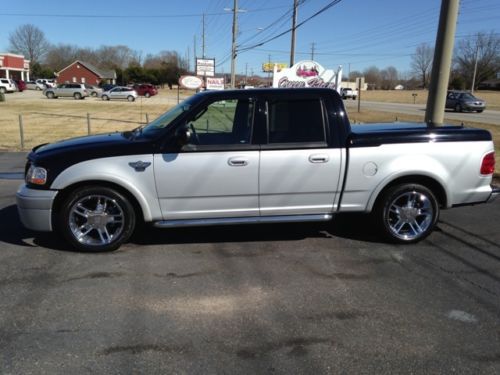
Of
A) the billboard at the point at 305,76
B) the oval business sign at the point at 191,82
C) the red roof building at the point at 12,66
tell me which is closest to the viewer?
the billboard at the point at 305,76

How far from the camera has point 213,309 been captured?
3.68 metres

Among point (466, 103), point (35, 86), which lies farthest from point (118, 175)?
point (35, 86)

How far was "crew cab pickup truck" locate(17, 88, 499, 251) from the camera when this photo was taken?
15.4ft

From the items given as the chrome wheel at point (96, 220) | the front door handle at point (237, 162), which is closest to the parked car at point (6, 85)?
the chrome wheel at point (96, 220)

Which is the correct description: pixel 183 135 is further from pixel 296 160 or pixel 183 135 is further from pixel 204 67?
pixel 204 67

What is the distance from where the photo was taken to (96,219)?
4.82 metres

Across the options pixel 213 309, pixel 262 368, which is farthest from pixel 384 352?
pixel 213 309

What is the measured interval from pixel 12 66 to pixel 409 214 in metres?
95.7

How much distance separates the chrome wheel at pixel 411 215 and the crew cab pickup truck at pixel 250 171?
0.04 ft

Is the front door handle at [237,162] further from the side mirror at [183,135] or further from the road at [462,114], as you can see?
the road at [462,114]

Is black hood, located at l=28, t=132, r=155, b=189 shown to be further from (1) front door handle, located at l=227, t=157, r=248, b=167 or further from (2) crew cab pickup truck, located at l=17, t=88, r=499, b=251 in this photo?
(1) front door handle, located at l=227, t=157, r=248, b=167

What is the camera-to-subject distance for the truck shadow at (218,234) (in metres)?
5.27

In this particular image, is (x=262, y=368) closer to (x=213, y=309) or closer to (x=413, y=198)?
(x=213, y=309)

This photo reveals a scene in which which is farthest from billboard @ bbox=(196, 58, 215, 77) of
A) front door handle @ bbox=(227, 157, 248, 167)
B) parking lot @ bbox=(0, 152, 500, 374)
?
front door handle @ bbox=(227, 157, 248, 167)
